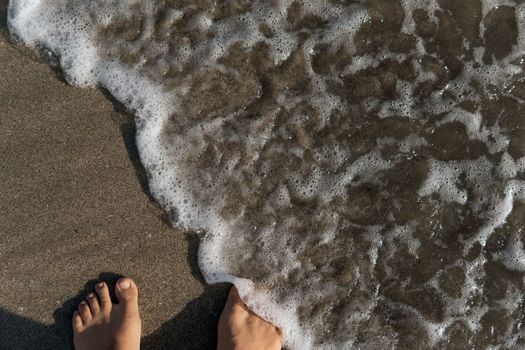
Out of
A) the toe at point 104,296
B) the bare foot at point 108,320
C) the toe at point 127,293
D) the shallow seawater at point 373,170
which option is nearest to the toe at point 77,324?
the bare foot at point 108,320

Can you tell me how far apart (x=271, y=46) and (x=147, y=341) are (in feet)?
6.06

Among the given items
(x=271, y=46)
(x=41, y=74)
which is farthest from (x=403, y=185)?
(x=41, y=74)

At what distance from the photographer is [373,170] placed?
2770 millimetres

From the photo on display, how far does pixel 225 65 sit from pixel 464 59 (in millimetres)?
1401

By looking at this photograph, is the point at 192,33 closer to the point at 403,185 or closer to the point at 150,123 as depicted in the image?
the point at 150,123

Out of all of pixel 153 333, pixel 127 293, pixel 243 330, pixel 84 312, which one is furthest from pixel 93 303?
pixel 243 330

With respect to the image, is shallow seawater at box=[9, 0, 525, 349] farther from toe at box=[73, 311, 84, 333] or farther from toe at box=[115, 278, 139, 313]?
toe at box=[73, 311, 84, 333]

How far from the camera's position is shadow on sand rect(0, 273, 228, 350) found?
261cm

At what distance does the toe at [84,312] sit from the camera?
2670 mm

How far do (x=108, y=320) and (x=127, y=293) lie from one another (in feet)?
0.78

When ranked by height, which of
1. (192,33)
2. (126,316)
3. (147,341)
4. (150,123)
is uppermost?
(192,33)

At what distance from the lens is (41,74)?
263cm

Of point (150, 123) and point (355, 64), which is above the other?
point (355, 64)

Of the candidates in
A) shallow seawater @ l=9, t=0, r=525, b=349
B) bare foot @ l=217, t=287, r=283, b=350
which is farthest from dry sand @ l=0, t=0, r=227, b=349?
shallow seawater @ l=9, t=0, r=525, b=349
